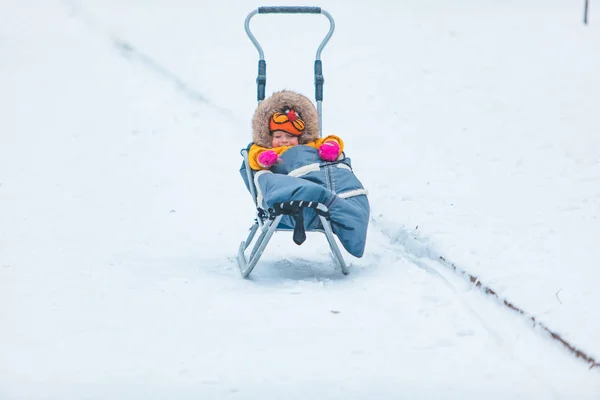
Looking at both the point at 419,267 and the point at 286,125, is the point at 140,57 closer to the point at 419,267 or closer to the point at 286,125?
the point at 286,125

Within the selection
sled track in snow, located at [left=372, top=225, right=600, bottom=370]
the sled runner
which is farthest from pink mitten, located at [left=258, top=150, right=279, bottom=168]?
sled track in snow, located at [left=372, top=225, right=600, bottom=370]

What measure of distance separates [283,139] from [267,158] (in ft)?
1.30

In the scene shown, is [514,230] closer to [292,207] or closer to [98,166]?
[292,207]

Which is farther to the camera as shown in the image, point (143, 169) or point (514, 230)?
point (143, 169)

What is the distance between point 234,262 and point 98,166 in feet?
10.5

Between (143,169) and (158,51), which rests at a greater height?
(158,51)

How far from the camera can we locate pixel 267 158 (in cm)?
425

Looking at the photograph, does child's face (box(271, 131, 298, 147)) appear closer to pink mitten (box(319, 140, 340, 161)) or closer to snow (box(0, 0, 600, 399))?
pink mitten (box(319, 140, 340, 161))

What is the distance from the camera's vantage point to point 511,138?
23.2ft

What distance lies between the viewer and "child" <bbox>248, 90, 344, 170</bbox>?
4.58 metres

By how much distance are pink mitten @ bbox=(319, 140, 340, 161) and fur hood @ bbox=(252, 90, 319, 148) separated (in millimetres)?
301

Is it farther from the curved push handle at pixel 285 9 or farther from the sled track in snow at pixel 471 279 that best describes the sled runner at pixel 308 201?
the curved push handle at pixel 285 9

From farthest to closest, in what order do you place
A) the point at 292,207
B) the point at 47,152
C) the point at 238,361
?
1. the point at 47,152
2. the point at 292,207
3. the point at 238,361

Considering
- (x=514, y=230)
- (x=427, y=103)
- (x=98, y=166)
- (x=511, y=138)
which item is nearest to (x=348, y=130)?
(x=427, y=103)
